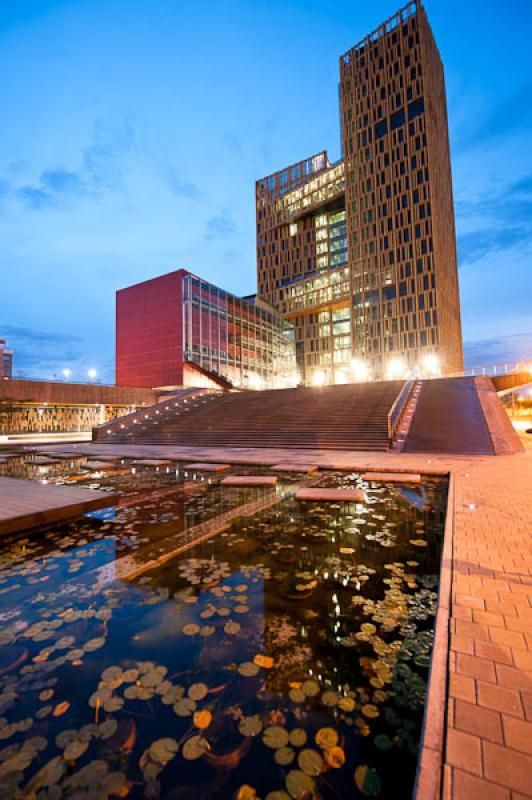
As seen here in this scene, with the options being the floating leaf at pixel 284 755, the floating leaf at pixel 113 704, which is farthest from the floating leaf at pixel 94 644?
the floating leaf at pixel 284 755

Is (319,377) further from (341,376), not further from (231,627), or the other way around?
(231,627)

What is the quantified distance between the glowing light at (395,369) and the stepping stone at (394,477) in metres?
46.8

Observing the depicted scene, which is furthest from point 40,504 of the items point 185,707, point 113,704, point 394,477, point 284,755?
point 394,477

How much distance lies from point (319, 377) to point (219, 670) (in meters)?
63.2

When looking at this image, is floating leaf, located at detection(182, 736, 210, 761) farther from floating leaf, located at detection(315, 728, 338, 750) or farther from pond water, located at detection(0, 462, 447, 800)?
floating leaf, located at detection(315, 728, 338, 750)

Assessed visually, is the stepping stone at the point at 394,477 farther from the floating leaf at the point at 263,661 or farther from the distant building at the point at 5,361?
the distant building at the point at 5,361

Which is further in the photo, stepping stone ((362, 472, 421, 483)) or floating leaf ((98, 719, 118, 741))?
stepping stone ((362, 472, 421, 483))

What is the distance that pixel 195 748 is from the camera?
1810mm

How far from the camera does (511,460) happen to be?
11.4 m

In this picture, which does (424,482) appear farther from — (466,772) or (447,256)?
(447,256)

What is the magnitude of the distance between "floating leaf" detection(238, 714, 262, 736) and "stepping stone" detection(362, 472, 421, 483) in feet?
23.9

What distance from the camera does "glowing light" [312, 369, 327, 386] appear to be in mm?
64250

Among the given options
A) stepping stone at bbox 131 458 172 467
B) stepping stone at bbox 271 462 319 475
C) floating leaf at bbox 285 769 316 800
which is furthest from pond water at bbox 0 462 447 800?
stepping stone at bbox 131 458 172 467

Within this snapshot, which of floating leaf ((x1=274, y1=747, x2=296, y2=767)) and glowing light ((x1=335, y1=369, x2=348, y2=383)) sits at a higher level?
glowing light ((x1=335, y1=369, x2=348, y2=383))
